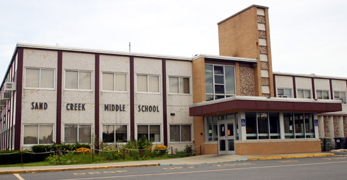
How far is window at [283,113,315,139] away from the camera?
2469 cm

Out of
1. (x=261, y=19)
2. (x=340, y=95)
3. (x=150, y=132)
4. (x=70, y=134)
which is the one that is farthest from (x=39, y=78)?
(x=340, y=95)

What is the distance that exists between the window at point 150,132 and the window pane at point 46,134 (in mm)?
6115

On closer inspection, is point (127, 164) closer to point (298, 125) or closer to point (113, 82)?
point (113, 82)

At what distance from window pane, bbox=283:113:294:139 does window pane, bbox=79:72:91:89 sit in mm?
13994

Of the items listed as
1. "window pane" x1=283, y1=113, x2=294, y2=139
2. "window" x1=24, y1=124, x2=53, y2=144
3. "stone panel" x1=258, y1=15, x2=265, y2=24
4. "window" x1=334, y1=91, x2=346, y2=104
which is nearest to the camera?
"window" x1=24, y1=124, x2=53, y2=144

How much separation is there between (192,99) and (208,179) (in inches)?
629

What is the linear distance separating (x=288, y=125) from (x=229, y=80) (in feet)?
19.7

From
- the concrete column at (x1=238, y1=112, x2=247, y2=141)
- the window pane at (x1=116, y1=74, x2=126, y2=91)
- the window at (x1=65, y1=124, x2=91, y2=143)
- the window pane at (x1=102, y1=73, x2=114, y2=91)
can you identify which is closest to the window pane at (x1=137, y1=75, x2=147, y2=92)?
the window pane at (x1=116, y1=74, x2=126, y2=91)

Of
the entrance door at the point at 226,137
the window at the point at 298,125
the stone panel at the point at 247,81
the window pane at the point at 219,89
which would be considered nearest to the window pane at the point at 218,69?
the window pane at the point at 219,89

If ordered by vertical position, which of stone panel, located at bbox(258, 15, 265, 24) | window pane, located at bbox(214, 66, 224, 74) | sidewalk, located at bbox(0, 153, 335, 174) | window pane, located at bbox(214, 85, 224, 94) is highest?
stone panel, located at bbox(258, 15, 265, 24)

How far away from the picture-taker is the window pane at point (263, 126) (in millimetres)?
23516

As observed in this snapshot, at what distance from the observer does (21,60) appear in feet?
76.0

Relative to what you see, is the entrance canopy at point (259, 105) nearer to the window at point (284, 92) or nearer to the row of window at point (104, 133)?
the row of window at point (104, 133)

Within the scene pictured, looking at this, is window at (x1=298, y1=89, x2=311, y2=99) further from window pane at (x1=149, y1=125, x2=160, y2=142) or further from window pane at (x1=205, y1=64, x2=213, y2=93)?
window pane at (x1=149, y1=125, x2=160, y2=142)
